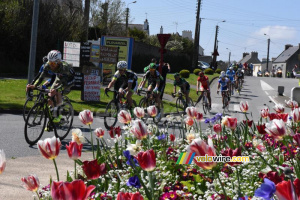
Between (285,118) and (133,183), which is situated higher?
(285,118)

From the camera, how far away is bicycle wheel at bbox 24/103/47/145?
28.9 ft

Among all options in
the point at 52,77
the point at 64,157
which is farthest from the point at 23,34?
the point at 64,157

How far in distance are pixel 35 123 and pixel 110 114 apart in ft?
8.99

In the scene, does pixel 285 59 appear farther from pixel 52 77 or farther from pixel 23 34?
pixel 52 77

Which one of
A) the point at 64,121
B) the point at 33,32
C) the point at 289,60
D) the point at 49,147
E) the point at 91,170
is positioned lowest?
the point at 64,121

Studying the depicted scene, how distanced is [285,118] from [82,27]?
3501 centimetres

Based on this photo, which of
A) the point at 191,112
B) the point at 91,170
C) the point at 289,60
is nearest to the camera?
the point at 91,170

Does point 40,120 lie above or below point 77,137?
below

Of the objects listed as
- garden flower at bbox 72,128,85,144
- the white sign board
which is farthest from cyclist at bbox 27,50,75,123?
the white sign board

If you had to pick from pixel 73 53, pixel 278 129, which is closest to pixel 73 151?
pixel 278 129

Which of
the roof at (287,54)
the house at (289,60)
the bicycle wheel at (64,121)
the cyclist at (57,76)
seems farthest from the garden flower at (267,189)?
the roof at (287,54)

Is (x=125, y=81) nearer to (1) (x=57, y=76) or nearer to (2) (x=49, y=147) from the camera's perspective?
(1) (x=57, y=76)

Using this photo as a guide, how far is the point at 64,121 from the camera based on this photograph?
9.59 m

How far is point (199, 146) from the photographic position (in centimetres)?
213
